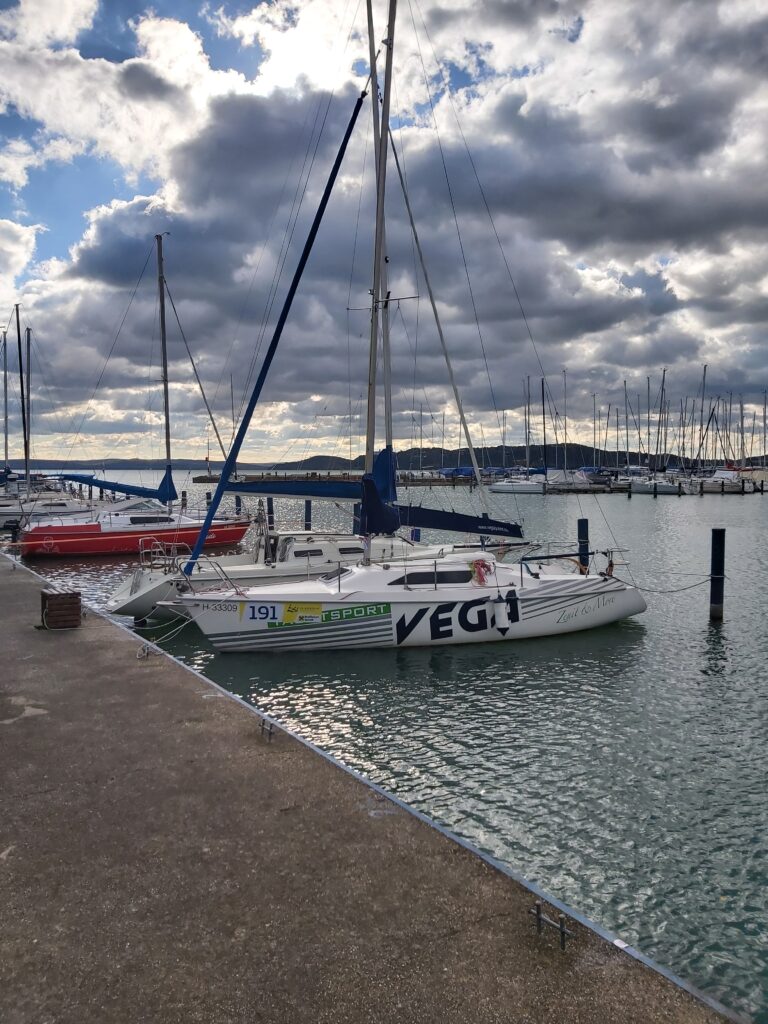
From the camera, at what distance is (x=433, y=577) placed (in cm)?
1605

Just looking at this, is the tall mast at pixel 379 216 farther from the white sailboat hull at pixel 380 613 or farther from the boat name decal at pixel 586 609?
the boat name decal at pixel 586 609

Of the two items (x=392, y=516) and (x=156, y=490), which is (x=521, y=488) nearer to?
(x=156, y=490)

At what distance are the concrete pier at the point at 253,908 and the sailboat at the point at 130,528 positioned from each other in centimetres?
2311

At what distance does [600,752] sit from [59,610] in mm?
10927

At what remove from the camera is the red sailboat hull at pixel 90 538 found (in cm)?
3103

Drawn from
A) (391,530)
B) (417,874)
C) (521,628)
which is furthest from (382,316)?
(417,874)

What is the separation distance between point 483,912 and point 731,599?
20.6 m

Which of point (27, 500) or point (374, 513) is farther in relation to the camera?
point (27, 500)

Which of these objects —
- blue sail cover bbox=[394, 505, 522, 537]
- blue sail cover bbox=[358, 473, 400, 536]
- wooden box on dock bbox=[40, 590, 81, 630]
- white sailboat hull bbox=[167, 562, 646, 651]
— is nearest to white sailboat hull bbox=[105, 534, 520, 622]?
blue sail cover bbox=[394, 505, 522, 537]

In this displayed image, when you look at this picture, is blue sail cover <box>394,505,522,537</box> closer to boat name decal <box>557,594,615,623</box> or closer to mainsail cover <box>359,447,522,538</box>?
mainsail cover <box>359,447,522,538</box>

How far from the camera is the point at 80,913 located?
503 centimetres

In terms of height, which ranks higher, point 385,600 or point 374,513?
point 374,513

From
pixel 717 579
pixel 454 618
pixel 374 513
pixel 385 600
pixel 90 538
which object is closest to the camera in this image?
pixel 385 600

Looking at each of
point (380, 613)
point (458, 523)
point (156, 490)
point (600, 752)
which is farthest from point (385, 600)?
point (156, 490)
